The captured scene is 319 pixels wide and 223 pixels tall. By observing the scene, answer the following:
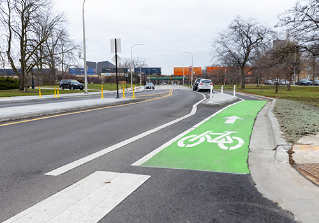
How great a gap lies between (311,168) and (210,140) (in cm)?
255

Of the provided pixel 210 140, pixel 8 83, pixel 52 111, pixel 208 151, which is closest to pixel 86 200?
pixel 208 151

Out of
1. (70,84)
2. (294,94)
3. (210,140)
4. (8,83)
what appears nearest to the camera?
(210,140)

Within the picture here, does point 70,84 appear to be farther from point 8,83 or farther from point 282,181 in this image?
point 282,181

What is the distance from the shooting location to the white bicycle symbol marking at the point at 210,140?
5.97m

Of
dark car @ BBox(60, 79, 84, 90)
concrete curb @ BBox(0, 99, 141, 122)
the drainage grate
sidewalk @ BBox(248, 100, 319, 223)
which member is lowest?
sidewalk @ BBox(248, 100, 319, 223)

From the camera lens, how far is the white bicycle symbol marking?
5969 mm

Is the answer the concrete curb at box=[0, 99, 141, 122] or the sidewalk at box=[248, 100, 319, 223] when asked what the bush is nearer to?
the concrete curb at box=[0, 99, 141, 122]

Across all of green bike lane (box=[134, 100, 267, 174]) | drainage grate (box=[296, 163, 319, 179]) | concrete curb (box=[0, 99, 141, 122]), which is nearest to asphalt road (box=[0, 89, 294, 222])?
green bike lane (box=[134, 100, 267, 174])

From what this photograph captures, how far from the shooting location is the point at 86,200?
10.4ft

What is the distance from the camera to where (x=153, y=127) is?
8.23 meters

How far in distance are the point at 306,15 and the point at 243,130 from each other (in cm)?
1513

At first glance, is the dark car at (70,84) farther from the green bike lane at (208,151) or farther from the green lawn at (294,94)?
the green bike lane at (208,151)

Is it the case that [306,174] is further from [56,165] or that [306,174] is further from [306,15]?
[306,15]

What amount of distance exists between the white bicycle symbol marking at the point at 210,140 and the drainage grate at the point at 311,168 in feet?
5.24
